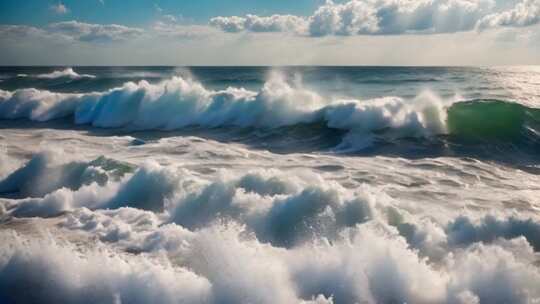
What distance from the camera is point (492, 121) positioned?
18.1m

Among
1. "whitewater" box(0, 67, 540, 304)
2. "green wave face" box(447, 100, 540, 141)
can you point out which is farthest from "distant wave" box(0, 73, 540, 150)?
"whitewater" box(0, 67, 540, 304)

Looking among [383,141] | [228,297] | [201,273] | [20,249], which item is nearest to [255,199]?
[201,273]

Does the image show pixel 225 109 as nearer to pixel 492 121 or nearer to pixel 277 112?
pixel 277 112

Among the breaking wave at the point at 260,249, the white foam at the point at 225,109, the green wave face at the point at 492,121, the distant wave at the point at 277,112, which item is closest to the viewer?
the breaking wave at the point at 260,249

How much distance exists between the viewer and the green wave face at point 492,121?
54.5ft

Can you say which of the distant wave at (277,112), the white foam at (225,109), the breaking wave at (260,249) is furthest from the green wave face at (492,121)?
the breaking wave at (260,249)

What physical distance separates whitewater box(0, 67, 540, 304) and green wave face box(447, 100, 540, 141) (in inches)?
3.6

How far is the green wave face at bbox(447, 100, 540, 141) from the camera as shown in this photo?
16609 millimetres

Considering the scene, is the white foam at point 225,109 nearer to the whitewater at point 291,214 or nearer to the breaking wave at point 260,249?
the whitewater at point 291,214

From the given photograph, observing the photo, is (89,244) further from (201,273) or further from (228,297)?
(228,297)

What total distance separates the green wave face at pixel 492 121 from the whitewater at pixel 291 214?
0.09m

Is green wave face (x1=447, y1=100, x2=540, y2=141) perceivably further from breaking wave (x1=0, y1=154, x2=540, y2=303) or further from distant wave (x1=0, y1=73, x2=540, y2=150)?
breaking wave (x1=0, y1=154, x2=540, y2=303)

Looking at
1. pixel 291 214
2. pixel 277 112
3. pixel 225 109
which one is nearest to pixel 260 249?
pixel 291 214

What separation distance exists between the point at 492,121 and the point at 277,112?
28.0 feet
